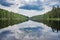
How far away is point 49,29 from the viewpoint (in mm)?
2838

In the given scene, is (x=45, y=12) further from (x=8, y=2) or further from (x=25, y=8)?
(x=8, y=2)

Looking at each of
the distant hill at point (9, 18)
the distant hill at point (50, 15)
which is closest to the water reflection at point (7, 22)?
the distant hill at point (9, 18)

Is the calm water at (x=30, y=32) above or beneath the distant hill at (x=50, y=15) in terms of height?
beneath

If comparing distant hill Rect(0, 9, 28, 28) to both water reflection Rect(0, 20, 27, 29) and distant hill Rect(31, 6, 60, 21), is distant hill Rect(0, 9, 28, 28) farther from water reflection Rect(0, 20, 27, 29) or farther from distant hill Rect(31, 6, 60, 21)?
distant hill Rect(31, 6, 60, 21)

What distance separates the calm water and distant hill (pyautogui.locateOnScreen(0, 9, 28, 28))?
0.07 meters

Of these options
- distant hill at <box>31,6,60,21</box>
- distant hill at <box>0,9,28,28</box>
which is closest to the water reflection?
distant hill at <box>0,9,28,28</box>

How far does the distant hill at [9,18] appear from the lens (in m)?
2.83

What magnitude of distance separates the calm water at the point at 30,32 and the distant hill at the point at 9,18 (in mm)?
74

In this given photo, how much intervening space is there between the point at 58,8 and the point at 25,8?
0.57 m

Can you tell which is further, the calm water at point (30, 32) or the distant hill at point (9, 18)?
the distant hill at point (9, 18)

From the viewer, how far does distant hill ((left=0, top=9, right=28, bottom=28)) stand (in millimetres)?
2826

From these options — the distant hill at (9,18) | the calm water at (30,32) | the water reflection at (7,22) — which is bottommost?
the calm water at (30,32)

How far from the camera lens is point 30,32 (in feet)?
8.99

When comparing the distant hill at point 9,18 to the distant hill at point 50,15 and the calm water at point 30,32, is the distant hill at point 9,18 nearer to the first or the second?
the calm water at point 30,32
